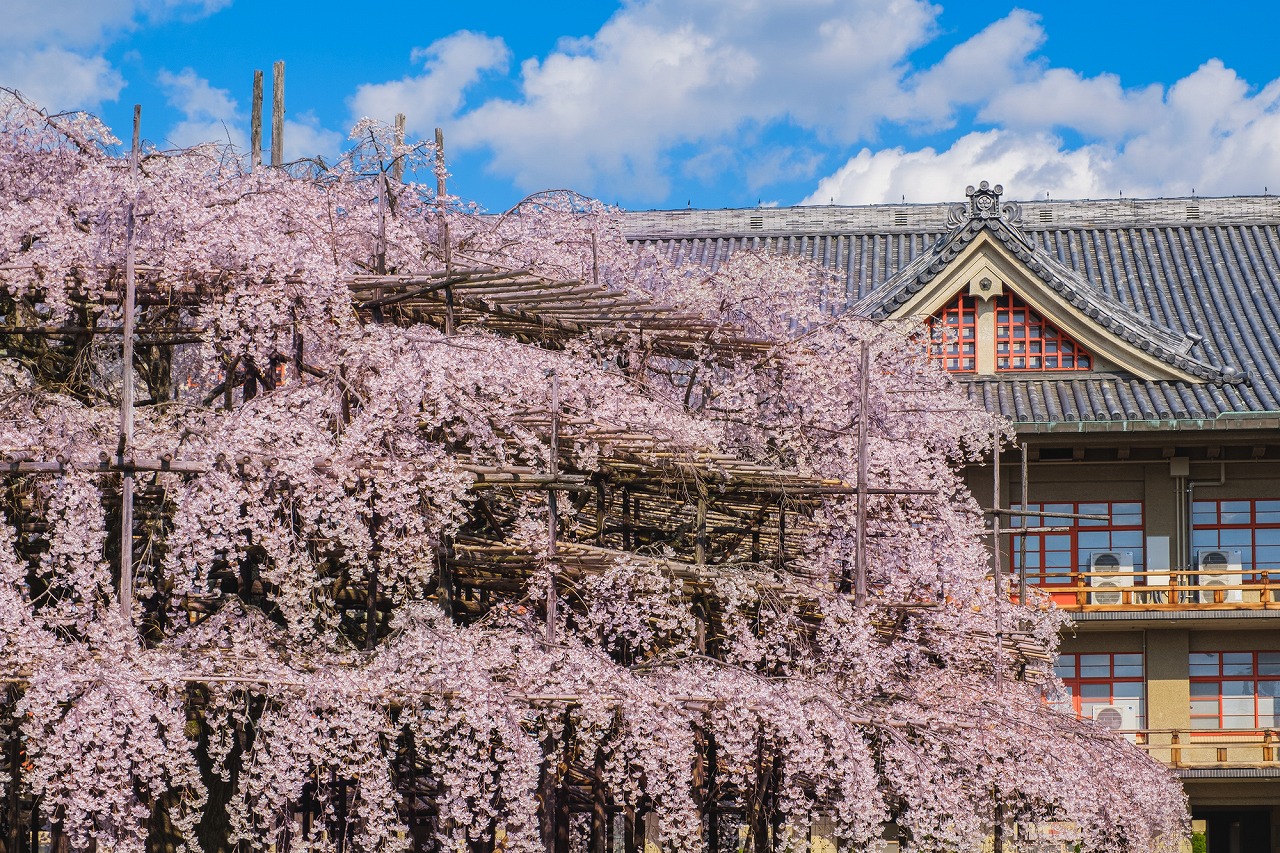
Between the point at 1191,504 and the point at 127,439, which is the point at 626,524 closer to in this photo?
the point at 127,439

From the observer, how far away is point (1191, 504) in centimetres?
2689

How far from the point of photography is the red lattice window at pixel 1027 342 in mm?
27938

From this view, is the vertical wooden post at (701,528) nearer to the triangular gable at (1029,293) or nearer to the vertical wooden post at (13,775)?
the vertical wooden post at (13,775)

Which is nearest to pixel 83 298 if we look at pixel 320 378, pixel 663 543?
pixel 320 378

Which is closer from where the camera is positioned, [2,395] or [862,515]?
[2,395]

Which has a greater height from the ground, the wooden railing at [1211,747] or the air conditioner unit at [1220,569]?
the air conditioner unit at [1220,569]

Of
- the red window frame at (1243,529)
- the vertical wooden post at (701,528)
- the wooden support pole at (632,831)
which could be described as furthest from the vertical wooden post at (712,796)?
the red window frame at (1243,529)

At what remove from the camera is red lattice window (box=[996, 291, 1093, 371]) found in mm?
27938

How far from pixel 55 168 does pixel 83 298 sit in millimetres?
1591

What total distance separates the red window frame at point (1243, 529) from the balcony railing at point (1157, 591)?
34cm

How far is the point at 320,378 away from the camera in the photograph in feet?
51.4

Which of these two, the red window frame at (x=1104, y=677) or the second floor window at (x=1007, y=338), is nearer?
the red window frame at (x=1104, y=677)

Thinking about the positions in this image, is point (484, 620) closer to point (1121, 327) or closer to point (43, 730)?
point (43, 730)

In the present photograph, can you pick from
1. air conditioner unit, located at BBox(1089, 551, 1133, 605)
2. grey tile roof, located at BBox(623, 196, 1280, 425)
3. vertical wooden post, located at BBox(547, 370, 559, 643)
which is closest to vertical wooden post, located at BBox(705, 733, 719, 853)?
vertical wooden post, located at BBox(547, 370, 559, 643)
